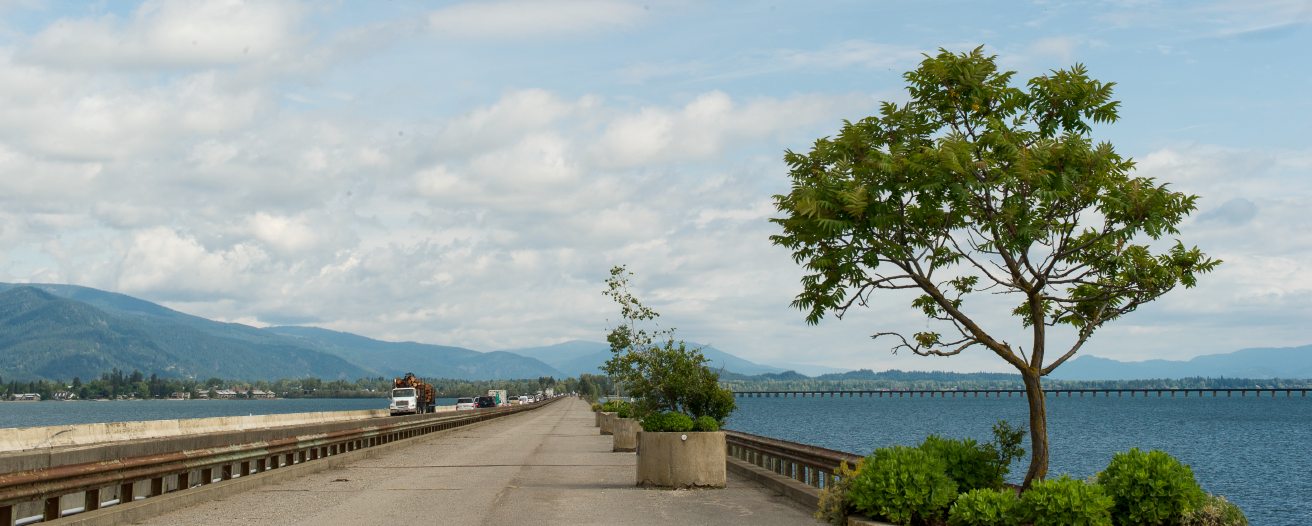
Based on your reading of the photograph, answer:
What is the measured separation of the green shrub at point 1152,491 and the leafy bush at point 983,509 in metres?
0.96

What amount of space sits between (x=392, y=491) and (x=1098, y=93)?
13151 millimetres

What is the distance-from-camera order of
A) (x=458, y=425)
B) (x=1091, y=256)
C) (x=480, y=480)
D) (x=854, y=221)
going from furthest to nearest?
(x=458, y=425), (x=480, y=480), (x=1091, y=256), (x=854, y=221)

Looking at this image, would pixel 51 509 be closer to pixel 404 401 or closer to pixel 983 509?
pixel 983 509

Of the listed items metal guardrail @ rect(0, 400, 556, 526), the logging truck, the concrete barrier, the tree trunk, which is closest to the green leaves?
the tree trunk

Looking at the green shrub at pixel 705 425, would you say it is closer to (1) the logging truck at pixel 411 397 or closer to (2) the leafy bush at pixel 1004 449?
(2) the leafy bush at pixel 1004 449

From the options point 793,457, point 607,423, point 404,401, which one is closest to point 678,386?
point 793,457

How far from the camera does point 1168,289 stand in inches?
469

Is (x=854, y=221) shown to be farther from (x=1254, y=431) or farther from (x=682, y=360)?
(x=1254, y=431)

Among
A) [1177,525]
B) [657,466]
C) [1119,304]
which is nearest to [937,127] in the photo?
[1119,304]

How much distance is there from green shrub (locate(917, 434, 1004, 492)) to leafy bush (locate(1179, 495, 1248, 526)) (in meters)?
2.38

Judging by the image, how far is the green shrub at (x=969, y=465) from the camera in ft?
36.8

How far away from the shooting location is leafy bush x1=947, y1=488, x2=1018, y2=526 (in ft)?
31.8

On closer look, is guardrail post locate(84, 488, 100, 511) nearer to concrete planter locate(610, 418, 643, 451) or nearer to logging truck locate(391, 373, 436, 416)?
concrete planter locate(610, 418, 643, 451)

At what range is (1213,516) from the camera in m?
9.04
